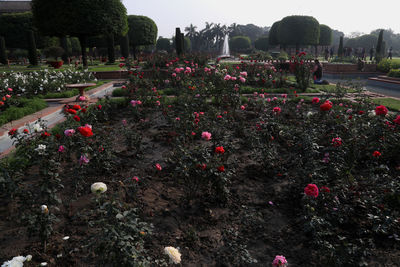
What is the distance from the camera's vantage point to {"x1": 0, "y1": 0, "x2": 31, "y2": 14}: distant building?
5316cm

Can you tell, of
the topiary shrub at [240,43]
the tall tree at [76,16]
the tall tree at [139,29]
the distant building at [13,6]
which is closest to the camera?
the tall tree at [76,16]

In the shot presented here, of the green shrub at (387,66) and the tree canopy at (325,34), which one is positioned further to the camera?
the tree canopy at (325,34)

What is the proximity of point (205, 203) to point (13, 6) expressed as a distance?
68896 mm

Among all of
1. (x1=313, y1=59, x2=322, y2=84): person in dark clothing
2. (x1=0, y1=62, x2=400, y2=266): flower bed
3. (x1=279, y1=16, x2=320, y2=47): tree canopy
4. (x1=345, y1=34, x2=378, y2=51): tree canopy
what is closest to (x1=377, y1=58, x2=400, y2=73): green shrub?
(x1=313, y1=59, x2=322, y2=84): person in dark clothing

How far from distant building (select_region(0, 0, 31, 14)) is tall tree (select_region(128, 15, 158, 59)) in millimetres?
34985

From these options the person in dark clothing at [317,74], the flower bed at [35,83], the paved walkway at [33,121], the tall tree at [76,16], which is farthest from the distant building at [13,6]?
the person in dark clothing at [317,74]

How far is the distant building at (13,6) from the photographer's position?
53.2 metres

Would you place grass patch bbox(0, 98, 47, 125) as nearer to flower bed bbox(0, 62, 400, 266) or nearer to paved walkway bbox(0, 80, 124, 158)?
paved walkway bbox(0, 80, 124, 158)

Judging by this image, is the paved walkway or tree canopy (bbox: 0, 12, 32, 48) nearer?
the paved walkway

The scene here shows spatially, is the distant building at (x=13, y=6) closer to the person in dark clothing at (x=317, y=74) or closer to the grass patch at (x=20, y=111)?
the grass patch at (x=20, y=111)

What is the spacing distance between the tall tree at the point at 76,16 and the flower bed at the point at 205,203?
16.9m

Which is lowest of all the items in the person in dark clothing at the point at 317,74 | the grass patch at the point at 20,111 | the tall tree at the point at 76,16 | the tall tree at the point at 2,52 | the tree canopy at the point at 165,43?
the grass patch at the point at 20,111

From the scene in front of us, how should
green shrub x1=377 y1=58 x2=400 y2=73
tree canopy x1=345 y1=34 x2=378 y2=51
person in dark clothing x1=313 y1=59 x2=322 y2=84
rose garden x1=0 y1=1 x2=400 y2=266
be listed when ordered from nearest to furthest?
rose garden x1=0 y1=1 x2=400 y2=266 → person in dark clothing x1=313 y1=59 x2=322 y2=84 → green shrub x1=377 y1=58 x2=400 y2=73 → tree canopy x1=345 y1=34 x2=378 y2=51

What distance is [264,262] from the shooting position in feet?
7.98
